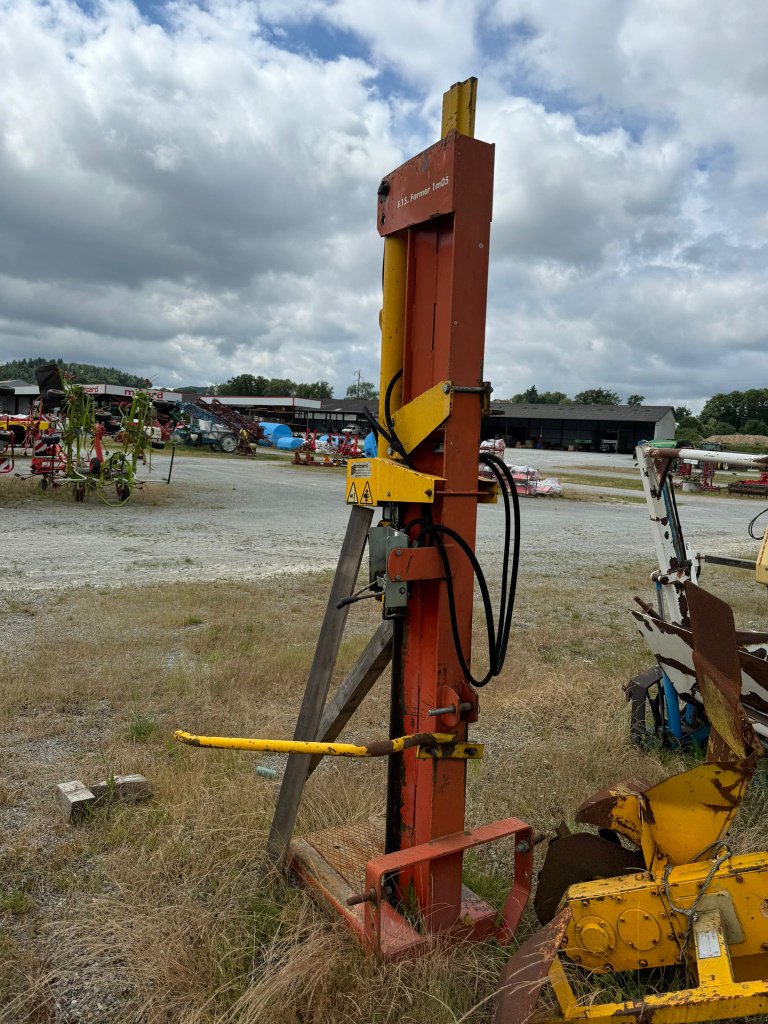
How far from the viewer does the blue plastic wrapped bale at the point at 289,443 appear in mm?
41531

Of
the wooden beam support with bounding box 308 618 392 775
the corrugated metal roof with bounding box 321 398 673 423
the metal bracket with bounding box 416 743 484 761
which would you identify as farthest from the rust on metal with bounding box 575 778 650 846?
the corrugated metal roof with bounding box 321 398 673 423

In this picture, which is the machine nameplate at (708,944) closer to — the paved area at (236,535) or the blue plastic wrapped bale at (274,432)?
the paved area at (236,535)

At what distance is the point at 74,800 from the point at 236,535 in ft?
30.7

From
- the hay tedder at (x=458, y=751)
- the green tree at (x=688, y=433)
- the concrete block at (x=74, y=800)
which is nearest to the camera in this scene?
the hay tedder at (x=458, y=751)

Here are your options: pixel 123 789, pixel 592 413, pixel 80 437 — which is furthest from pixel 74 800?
pixel 592 413

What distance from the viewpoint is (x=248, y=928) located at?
2580 mm

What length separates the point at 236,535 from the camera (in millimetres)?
12477

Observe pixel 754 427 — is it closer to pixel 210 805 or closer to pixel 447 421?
pixel 210 805

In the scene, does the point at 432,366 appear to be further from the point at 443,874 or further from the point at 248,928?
the point at 248,928

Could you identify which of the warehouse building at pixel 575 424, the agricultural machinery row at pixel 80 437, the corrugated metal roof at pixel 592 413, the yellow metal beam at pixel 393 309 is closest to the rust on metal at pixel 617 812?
the yellow metal beam at pixel 393 309

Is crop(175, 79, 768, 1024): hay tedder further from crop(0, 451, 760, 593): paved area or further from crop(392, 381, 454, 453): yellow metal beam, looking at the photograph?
crop(0, 451, 760, 593): paved area

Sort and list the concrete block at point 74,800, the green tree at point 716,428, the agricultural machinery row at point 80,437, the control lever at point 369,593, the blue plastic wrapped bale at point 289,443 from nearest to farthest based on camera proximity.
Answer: the control lever at point 369,593
the concrete block at point 74,800
the agricultural machinery row at point 80,437
the blue plastic wrapped bale at point 289,443
the green tree at point 716,428

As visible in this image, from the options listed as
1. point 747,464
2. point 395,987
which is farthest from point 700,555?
point 395,987

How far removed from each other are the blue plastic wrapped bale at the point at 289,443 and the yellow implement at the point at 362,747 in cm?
3926
